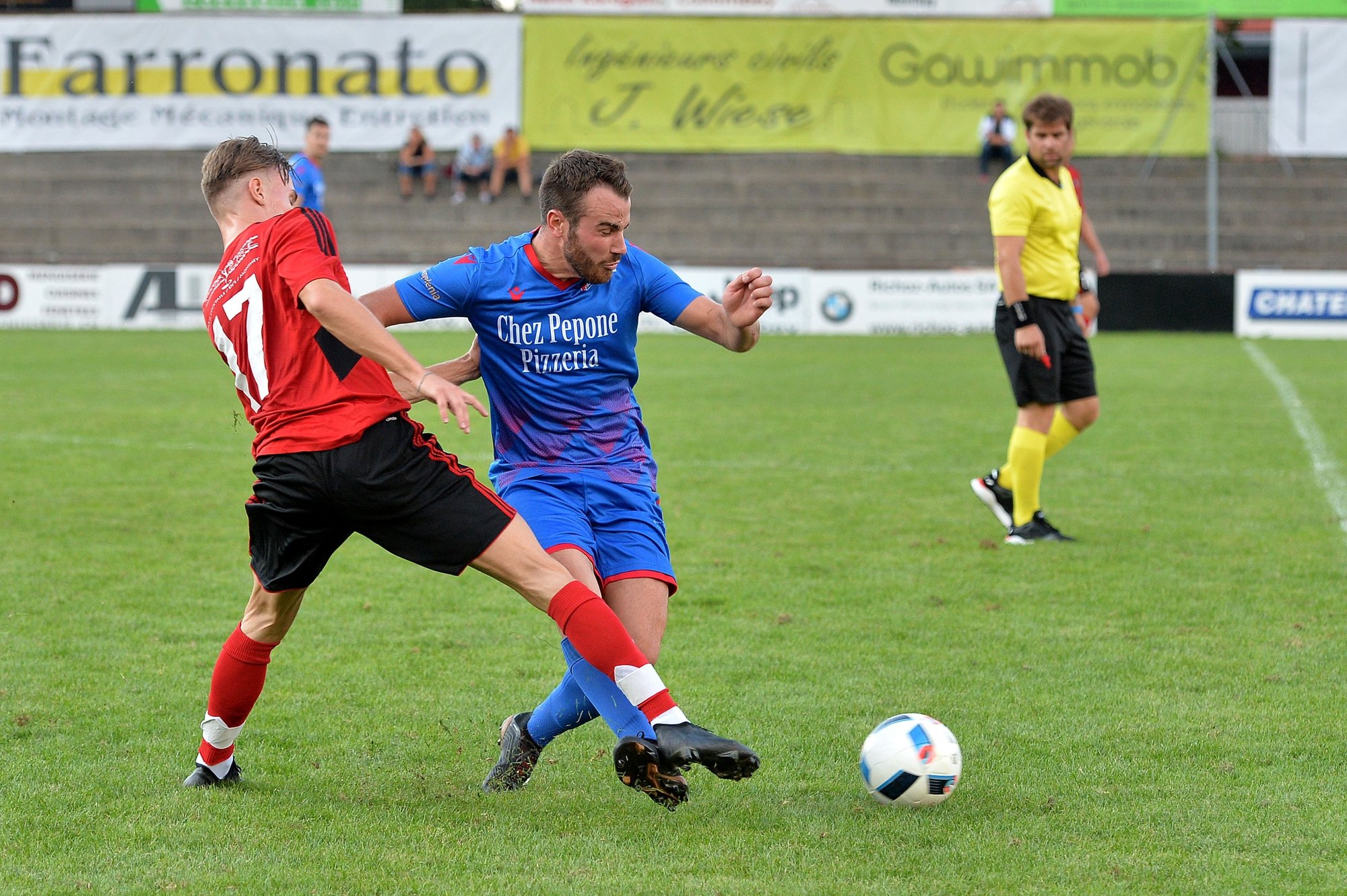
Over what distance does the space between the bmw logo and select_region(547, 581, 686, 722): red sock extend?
61.7 ft

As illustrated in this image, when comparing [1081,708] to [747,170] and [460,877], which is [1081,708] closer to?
[460,877]

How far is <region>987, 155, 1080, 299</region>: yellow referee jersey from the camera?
7.56 meters

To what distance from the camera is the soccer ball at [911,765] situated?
382 cm

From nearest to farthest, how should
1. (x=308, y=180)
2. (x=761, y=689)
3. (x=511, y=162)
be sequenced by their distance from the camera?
(x=761, y=689), (x=308, y=180), (x=511, y=162)

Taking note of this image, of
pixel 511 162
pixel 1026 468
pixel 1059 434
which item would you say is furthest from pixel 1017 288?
pixel 511 162

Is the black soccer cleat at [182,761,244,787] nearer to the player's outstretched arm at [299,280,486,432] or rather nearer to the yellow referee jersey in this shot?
the player's outstretched arm at [299,280,486,432]

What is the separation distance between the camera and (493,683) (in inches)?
202

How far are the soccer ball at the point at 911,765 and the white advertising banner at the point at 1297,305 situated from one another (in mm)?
19230

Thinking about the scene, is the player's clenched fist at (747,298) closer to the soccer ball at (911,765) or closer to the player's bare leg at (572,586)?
the player's bare leg at (572,586)

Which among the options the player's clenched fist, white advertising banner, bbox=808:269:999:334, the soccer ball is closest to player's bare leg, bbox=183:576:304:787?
the player's clenched fist

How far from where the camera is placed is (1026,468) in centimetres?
777

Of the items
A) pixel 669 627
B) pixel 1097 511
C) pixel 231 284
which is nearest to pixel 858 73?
Result: pixel 1097 511

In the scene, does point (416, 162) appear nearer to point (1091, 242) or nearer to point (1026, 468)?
point (1091, 242)

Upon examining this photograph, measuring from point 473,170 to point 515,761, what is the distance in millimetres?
25045
